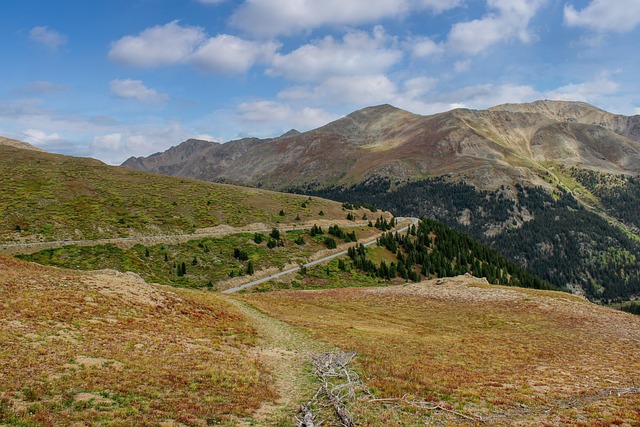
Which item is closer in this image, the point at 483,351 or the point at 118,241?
the point at 483,351

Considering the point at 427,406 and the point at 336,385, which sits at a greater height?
the point at 427,406

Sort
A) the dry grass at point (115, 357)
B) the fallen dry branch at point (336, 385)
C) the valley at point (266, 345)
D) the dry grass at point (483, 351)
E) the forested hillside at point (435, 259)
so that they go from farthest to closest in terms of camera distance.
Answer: the forested hillside at point (435, 259) → the dry grass at point (483, 351) → the valley at point (266, 345) → the fallen dry branch at point (336, 385) → the dry grass at point (115, 357)

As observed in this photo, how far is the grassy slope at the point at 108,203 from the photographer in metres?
71.1

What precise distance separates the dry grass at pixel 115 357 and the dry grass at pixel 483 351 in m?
6.69

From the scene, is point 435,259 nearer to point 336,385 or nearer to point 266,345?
point 266,345

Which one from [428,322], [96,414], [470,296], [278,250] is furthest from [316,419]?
[278,250]

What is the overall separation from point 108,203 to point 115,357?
82714 mm

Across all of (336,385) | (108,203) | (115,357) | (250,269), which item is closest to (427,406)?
(336,385)

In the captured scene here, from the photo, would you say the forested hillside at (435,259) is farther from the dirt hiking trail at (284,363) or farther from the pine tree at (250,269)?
the dirt hiking trail at (284,363)

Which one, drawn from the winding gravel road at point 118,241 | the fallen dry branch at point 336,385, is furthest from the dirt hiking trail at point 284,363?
the winding gravel road at point 118,241

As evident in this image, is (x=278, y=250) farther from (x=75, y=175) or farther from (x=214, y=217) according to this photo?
(x=75, y=175)

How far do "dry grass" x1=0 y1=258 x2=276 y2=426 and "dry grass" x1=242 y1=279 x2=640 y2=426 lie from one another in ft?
22.0

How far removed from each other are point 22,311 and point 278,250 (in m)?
61.7

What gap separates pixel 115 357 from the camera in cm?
1773
